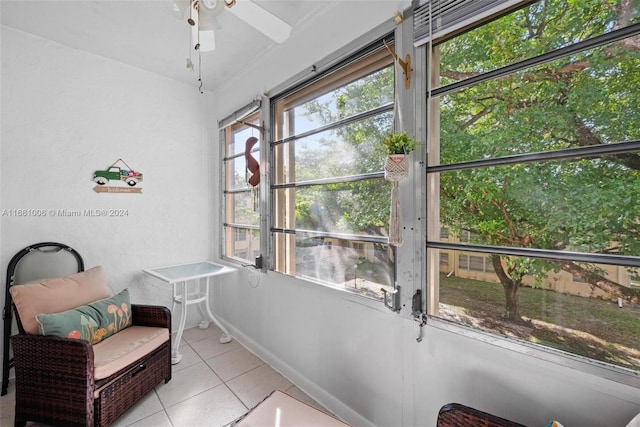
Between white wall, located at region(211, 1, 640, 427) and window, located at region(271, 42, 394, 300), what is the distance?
0.50 ft

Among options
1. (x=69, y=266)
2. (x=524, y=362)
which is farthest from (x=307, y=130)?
(x=69, y=266)

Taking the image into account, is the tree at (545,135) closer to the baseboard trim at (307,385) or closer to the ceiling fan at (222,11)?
the ceiling fan at (222,11)

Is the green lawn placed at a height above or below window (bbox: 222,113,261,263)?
below

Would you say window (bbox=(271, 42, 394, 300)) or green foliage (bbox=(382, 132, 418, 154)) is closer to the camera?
green foliage (bbox=(382, 132, 418, 154))

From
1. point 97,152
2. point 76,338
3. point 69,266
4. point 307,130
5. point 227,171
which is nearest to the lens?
point 76,338

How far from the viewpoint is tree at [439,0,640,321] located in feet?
3.18

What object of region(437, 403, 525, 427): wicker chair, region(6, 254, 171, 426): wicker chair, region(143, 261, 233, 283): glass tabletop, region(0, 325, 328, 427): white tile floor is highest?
region(143, 261, 233, 283): glass tabletop

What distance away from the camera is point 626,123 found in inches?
37.8

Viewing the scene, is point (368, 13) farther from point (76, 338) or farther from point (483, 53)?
point (76, 338)

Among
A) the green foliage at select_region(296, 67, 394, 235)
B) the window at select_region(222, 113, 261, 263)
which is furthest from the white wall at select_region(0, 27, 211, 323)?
the green foliage at select_region(296, 67, 394, 235)

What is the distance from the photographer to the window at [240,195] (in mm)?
2830

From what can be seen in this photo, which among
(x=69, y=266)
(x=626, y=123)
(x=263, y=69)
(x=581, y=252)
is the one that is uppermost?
(x=263, y=69)

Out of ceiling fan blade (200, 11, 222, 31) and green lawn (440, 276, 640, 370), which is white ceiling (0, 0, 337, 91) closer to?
ceiling fan blade (200, 11, 222, 31)

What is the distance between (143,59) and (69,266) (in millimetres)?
2039
